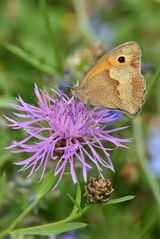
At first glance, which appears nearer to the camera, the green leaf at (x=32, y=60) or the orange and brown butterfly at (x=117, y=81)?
the orange and brown butterfly at (x=117, y=81)

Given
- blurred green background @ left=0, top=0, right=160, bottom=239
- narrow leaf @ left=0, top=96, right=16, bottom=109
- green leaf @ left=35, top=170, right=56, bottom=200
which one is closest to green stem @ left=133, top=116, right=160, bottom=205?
blurred green background @ left=0, top=0, right=160, bottom=239

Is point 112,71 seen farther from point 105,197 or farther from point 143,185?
point 143,185

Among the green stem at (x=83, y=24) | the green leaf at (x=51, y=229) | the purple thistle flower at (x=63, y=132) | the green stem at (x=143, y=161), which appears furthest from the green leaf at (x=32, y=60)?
the green leaf at (x=51, y=229)

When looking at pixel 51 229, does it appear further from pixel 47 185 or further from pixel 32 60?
pixel 32 60

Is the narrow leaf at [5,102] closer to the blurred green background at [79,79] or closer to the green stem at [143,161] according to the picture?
the blurred green background at [79,79]

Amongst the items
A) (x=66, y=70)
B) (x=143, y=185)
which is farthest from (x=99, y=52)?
(x=143, y=185)
